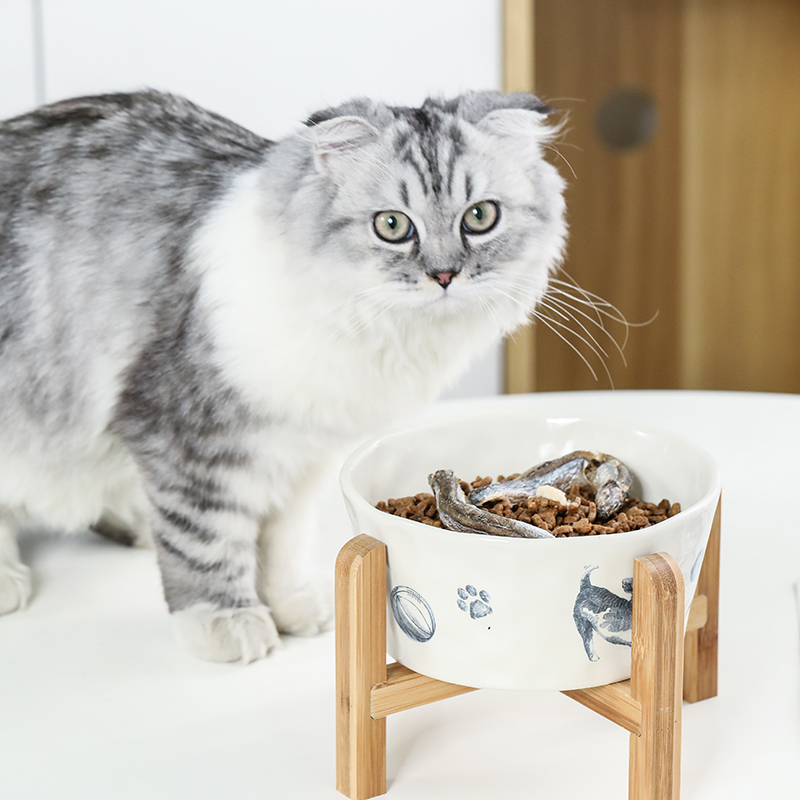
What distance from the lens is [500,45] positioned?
2133mm

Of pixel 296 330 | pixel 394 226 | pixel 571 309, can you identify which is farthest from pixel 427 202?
pixel 571 309

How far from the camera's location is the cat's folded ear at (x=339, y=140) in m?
0.80

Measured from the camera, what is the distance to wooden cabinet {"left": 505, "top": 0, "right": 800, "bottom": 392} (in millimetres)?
2578

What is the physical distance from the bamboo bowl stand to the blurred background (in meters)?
1.47

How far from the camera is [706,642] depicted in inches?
29.5

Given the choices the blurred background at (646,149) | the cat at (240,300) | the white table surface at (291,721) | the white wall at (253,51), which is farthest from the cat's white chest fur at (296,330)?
the blurred background at (646,149)

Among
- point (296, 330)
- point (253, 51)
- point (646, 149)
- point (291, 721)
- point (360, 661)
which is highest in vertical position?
point (253, 51)

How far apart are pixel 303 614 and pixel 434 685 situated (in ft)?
0.96

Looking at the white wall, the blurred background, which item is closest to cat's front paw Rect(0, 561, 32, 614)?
the white wall

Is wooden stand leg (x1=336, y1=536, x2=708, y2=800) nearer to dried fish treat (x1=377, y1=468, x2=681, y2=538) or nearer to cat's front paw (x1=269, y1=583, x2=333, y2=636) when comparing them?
dried fish treat (x1=377, y1=468, x2=681, y2=538)

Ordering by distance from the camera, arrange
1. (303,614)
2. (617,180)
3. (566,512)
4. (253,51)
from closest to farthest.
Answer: (566,512)
(303,614)
(253,51)
(617,180)

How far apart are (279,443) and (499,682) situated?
13.8 inches

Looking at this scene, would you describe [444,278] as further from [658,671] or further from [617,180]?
[617,180]

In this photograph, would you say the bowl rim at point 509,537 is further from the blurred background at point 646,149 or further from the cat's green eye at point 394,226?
the blurred background at point 646,149
